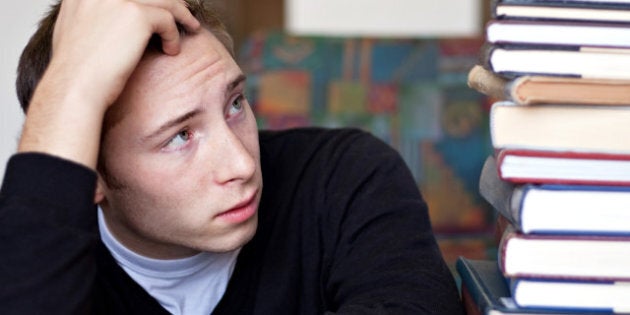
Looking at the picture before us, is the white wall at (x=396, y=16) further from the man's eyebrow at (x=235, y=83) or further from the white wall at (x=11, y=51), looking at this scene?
the man's eyebrow at (x=235, y=83)

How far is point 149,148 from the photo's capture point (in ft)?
3.86

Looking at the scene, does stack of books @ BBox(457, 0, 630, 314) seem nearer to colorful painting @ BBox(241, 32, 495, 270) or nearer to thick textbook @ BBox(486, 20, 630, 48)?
thick textbook @ BBox(486, 20, 630, 48)

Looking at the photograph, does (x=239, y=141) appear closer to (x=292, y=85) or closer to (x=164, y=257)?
(x=164, y=257)

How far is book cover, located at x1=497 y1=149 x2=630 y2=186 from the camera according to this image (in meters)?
0.82

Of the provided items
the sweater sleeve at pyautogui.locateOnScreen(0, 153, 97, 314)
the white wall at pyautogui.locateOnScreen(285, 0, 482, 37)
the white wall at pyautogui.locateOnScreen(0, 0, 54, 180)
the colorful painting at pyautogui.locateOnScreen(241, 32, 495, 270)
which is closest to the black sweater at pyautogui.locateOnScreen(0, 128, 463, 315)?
the sweater sleeve at pyautogui.locateOnScreen(0, 153, 97, 314)

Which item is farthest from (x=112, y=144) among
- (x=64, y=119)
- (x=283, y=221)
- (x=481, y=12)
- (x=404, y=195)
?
(x=481, y=12)

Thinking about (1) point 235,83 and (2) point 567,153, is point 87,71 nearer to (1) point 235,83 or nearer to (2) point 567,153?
(1) point 235,83

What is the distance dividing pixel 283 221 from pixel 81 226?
0.49 m

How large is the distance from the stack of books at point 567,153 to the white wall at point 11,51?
2.25 metres

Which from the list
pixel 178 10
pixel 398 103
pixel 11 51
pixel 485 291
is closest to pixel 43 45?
pixel 178 10

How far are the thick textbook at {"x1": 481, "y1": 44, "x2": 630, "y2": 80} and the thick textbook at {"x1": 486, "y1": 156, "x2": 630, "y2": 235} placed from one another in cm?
11

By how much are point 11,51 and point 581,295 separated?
8.09 ft

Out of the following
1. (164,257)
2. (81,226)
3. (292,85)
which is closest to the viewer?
(81,226)

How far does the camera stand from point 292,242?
1396 millimetres
